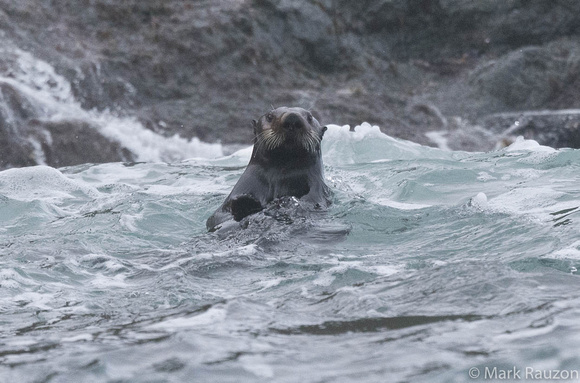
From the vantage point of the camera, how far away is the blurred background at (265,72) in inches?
481

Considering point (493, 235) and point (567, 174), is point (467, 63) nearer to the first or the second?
point (567, 174)

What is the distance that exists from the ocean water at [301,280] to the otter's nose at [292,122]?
55cm

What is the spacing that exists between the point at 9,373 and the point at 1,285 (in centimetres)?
166

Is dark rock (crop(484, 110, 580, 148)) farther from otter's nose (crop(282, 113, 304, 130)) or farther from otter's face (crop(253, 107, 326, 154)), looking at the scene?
otter's nose (crop(282, 113, 304, 130))

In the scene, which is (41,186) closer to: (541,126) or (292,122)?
(292,122)

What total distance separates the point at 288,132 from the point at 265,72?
778cm

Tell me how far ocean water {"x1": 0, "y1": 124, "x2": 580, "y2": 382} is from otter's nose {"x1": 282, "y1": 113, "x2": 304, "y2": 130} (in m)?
0.55

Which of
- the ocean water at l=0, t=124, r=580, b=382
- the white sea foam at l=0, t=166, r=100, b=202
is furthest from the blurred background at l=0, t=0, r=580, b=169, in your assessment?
the ocean water at l=0, t=124, r=580, b=382

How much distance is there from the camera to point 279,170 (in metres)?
6.44

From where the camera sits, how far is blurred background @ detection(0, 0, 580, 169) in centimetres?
1221

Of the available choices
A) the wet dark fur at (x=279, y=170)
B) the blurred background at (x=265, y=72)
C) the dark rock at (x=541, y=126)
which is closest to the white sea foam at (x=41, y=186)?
the wet dark fur at (x=279, y=170)

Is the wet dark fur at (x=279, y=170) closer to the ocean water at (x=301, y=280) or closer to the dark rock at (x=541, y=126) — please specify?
the ocean water at (x=301, y=280)

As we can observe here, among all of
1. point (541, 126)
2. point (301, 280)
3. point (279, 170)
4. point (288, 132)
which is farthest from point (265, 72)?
point (301, 280)

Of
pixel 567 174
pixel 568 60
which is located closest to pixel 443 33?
pixel 568 60
